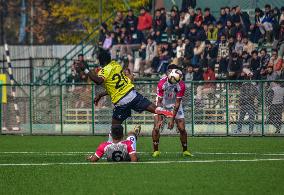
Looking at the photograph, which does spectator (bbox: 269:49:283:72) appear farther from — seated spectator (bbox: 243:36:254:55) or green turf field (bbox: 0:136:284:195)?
green turf field (bbox: 0:136:284:195)

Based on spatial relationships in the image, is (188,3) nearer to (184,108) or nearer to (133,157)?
(184,108)

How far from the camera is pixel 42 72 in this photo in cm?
4344

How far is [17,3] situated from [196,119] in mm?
37420

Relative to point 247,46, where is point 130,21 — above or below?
above

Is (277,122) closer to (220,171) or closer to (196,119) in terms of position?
(196,119)

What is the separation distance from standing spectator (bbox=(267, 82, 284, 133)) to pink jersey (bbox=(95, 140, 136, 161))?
12047 millimetres

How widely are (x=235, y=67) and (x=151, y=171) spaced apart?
1622 cm

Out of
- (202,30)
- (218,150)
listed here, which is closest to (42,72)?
(202,30)

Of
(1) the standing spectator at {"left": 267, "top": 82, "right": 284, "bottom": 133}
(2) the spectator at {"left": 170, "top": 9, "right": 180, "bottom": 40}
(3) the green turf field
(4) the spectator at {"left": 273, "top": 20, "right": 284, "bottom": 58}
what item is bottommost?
(3) the green turf field

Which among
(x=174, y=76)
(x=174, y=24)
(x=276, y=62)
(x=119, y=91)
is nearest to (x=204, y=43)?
(x=174, y=24)

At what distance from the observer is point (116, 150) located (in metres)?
20.0

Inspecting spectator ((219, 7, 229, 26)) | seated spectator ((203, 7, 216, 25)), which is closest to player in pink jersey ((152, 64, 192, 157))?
spectator ((219, 7, 229, 26))

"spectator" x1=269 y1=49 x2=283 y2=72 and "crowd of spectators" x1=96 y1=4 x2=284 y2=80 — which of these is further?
"crowd of spectators" x1=96 y1=4 x2=284 y2=80

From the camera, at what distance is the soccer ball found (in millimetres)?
21906
